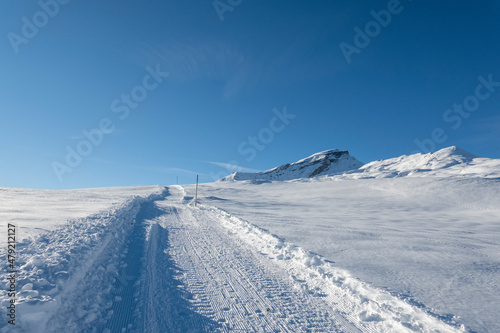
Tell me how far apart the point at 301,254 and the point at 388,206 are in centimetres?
1620

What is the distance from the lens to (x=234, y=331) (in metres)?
3.30

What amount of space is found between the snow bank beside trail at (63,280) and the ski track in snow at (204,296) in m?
0.02

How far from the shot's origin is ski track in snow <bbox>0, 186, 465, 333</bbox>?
3328 mm

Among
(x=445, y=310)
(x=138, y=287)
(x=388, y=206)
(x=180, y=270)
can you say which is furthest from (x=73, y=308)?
(x=388, y=206)

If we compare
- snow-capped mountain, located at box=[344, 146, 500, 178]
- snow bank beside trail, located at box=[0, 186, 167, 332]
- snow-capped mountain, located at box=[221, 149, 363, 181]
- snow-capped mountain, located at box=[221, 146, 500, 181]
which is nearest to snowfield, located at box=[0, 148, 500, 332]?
snow bank beside trail, located at box=[0, 186, 167, 332]

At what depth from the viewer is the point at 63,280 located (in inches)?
154

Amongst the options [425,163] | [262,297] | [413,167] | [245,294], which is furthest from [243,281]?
[413,167]

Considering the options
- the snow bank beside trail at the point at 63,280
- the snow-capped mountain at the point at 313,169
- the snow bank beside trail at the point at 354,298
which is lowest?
the snow bank beside trail at the point at 354,298

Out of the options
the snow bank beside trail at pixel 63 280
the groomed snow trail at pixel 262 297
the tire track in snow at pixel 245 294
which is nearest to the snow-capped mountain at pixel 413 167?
the groomed snow trail at pixel 262 297

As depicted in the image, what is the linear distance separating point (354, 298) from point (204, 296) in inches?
106

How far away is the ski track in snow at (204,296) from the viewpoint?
10.9ft

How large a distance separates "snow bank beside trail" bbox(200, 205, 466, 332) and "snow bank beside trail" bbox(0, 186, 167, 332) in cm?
365

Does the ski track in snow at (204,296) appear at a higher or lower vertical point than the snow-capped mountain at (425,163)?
lower

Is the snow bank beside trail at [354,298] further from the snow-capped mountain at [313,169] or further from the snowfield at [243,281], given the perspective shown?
the snow-capped mountain at [313,169]
